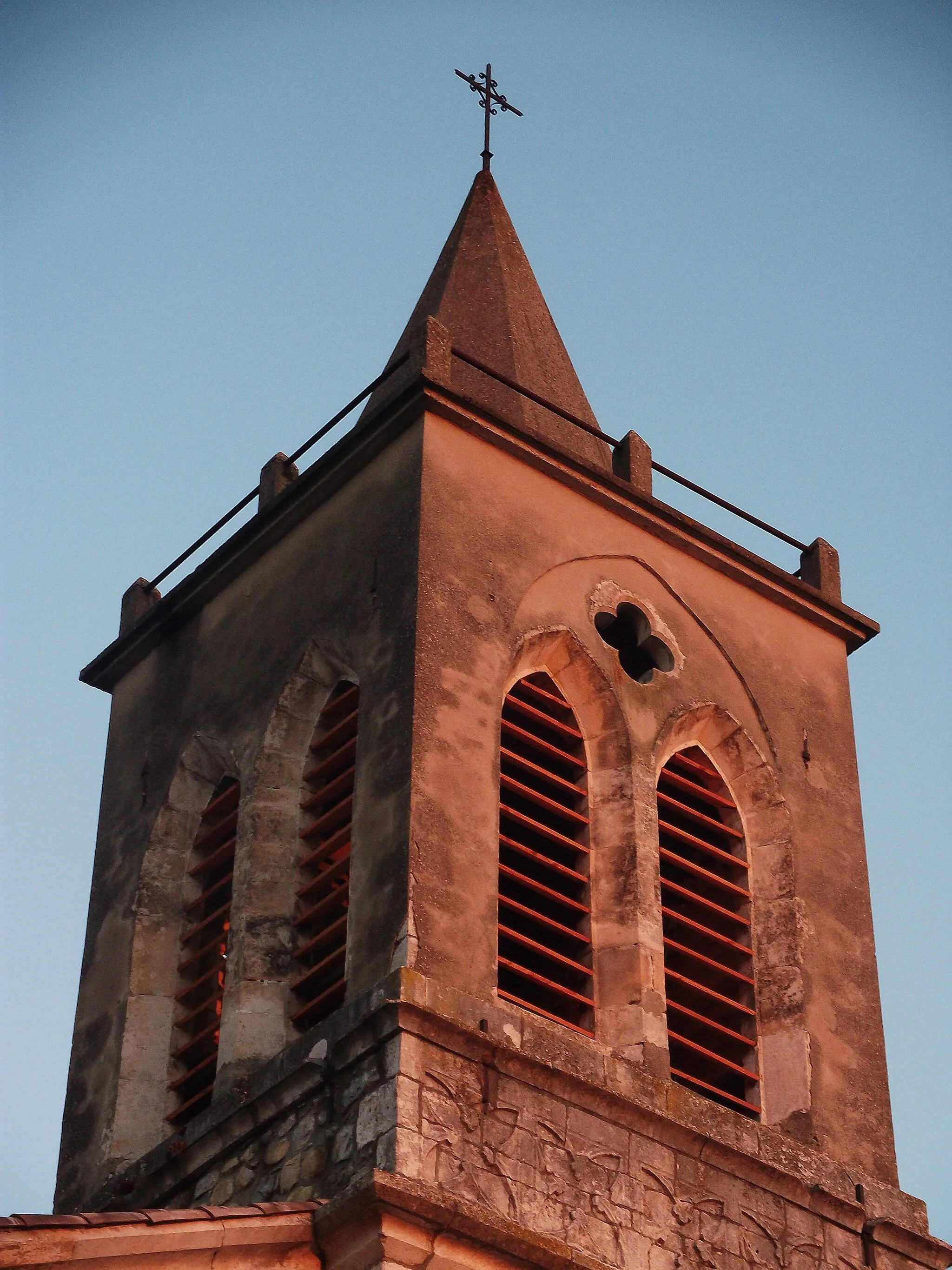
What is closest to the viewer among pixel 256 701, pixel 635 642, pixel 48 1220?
pixel 48 1220

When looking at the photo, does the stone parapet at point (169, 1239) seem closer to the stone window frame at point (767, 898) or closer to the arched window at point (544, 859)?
the arched window at point (544, 859)

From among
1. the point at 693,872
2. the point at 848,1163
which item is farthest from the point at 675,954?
the point at 848,1163

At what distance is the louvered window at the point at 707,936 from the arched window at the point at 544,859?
0.67 metres

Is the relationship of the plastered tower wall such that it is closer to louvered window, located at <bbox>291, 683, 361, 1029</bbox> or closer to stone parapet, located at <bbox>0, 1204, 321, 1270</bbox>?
louvered window, located at <bbox>291, 683, 361, 1029</bbox>

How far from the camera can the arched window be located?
18391mm

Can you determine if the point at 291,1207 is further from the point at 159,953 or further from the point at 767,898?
the point at 767,898

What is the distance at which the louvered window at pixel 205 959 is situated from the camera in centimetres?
1920

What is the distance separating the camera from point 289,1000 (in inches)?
733

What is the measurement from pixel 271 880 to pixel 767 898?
3602 mm

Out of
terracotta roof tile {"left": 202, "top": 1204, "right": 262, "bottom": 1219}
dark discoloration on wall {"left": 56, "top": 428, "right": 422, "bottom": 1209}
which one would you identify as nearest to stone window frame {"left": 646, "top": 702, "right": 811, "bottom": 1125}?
dark discoloration on wall {"left": 56, "top": 428, "right": 422, "bottom": 1209}

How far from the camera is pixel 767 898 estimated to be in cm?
1998

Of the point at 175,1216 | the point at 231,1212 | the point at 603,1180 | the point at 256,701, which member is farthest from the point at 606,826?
the point at 175,1216

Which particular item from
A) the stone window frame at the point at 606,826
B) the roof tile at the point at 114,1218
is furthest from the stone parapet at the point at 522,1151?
the roof tile at the point at 114,1218

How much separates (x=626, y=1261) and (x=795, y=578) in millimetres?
6913
